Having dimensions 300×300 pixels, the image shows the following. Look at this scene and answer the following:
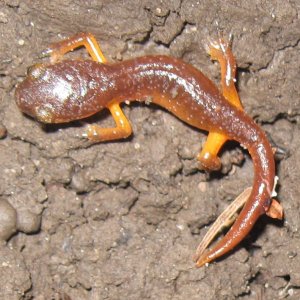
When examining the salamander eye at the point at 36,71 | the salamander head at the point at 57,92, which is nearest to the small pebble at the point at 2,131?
the salamander head at the point at 57,92

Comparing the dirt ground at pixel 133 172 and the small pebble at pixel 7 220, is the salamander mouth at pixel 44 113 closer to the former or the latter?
the dirt ground at pixel 133 172

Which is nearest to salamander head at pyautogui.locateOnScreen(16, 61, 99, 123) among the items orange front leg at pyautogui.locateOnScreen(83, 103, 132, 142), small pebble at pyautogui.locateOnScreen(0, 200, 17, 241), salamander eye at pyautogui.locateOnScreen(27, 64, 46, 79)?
salamander eye at pyautogui.locateOnScreen(27, 64, 46, 79)

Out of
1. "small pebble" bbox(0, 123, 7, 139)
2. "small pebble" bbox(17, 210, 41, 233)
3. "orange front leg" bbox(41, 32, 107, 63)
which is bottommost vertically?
"small pebble" bbox(17, 210, 41, 233)

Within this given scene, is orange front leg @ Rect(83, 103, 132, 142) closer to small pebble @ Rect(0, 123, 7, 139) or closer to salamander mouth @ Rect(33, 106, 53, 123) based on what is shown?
salamander mouth @ Rect(33, 106, 53, 123)

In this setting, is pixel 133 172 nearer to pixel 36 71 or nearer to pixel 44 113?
pixel 44 113

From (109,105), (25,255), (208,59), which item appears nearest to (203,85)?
(208,59)

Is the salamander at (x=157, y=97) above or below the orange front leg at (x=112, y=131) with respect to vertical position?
above
